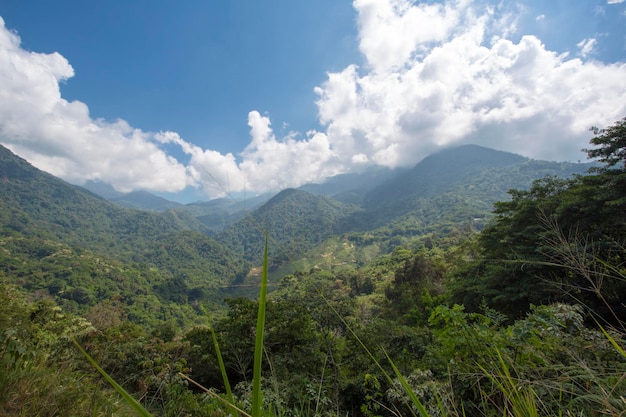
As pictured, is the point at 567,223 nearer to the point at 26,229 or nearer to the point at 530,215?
the point at 530,215

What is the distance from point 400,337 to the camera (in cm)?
1040

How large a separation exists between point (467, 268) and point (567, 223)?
720 cm

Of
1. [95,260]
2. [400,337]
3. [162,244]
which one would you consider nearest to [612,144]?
[400,337]

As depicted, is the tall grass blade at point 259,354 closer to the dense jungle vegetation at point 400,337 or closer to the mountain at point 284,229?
the dense jungle vegetation at point 400,337

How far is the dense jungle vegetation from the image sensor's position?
56.4 inches

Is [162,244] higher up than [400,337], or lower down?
lower down

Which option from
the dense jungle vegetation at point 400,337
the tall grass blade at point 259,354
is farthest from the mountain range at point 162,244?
the dense jungle vegetation at point 400,337

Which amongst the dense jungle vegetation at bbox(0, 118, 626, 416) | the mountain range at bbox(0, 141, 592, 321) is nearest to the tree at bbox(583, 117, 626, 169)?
the dense jungle vegetation at bbox(0, 118, 626, 416)

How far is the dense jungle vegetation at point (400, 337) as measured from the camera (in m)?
1.43

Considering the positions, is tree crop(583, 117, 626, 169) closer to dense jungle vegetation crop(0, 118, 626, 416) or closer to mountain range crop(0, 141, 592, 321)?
dense jungle vegetation crop(0, 118, 626, 416)

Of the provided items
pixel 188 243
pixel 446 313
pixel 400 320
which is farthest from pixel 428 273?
pixel 188 243

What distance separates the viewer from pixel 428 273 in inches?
1211

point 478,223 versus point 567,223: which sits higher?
point 567,223

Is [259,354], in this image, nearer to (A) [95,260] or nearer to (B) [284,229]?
(B) [284,229]
